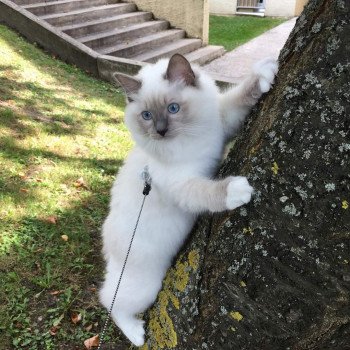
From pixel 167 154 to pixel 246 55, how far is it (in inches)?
334

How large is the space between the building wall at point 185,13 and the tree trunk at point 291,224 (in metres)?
8.74

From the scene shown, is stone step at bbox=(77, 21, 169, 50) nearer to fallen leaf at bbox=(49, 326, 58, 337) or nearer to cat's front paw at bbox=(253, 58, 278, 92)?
fallen leaf at bbox=(49, 326, 58, 337)

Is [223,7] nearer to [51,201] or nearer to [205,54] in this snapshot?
[205,54]

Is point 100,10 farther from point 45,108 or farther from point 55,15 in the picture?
point 45,108

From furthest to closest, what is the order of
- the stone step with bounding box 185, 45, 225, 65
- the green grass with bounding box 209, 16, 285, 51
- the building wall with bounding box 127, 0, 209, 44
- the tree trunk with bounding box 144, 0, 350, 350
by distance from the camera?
the green grass with bounding box 209, 16, 285, 51 → the building wall with bounding box 127, 0, 209, 44 → the stone step with bounding box 185, 45, 225, 65 → the tree trunk with bounding box 144, 0, 350, 350

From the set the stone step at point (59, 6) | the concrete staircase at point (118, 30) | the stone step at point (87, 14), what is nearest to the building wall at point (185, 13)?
the concrete staircase at point (118, 30)

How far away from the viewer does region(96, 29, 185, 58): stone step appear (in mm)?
8711

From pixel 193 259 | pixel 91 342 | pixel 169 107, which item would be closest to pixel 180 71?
pixel 169 107

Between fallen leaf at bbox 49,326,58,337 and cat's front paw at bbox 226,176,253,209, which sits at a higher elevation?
cat's front paw at bbox 226,176,253,209

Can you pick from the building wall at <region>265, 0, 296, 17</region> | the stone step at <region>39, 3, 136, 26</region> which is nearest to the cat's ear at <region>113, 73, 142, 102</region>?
the stone step at <region>39, 3, 136, 26</region>

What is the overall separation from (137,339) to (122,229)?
0.64 meters

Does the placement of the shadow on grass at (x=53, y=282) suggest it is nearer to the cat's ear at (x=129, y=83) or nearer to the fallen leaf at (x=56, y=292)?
the fallen leaf at (x=56, y=292)

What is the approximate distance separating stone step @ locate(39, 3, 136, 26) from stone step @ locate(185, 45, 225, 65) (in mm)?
2103

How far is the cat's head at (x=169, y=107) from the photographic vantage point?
2123 mm
